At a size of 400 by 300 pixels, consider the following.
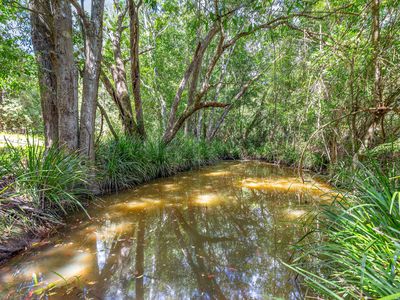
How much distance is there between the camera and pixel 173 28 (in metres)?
10.8

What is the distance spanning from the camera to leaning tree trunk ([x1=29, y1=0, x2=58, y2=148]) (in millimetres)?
4523

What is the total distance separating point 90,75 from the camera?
4852mm

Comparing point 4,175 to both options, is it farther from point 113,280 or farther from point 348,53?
point 348,53

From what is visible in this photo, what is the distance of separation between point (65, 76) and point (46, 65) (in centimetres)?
75

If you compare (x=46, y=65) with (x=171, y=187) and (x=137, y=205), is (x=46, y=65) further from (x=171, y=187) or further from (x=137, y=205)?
(x=171, y=187)

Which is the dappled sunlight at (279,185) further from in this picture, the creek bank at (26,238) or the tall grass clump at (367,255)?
the creek bank at (26,238)

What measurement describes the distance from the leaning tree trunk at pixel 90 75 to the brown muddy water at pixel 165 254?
1.29 metres

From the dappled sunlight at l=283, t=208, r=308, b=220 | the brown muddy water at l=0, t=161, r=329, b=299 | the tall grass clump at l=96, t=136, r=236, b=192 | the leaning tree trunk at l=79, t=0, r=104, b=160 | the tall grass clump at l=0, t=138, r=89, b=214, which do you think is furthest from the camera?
the tall grass clump at l=96, t=136, r=236, b=192

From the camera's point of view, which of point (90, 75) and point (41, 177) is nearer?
point (41, 177)

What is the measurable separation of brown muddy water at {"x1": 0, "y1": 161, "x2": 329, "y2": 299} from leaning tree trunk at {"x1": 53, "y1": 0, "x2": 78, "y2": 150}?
1487 millimetres

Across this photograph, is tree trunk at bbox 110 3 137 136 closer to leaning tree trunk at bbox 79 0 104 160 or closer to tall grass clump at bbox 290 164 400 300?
leaning tree trunk at bbox 79 0 104 160

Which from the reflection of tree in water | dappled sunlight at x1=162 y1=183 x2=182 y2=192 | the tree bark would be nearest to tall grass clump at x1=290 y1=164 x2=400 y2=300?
the reflection of tree in water

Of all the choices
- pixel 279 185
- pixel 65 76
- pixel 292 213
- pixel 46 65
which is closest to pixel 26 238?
pixel 65 76

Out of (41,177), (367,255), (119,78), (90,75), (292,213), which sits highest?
(119,78)
